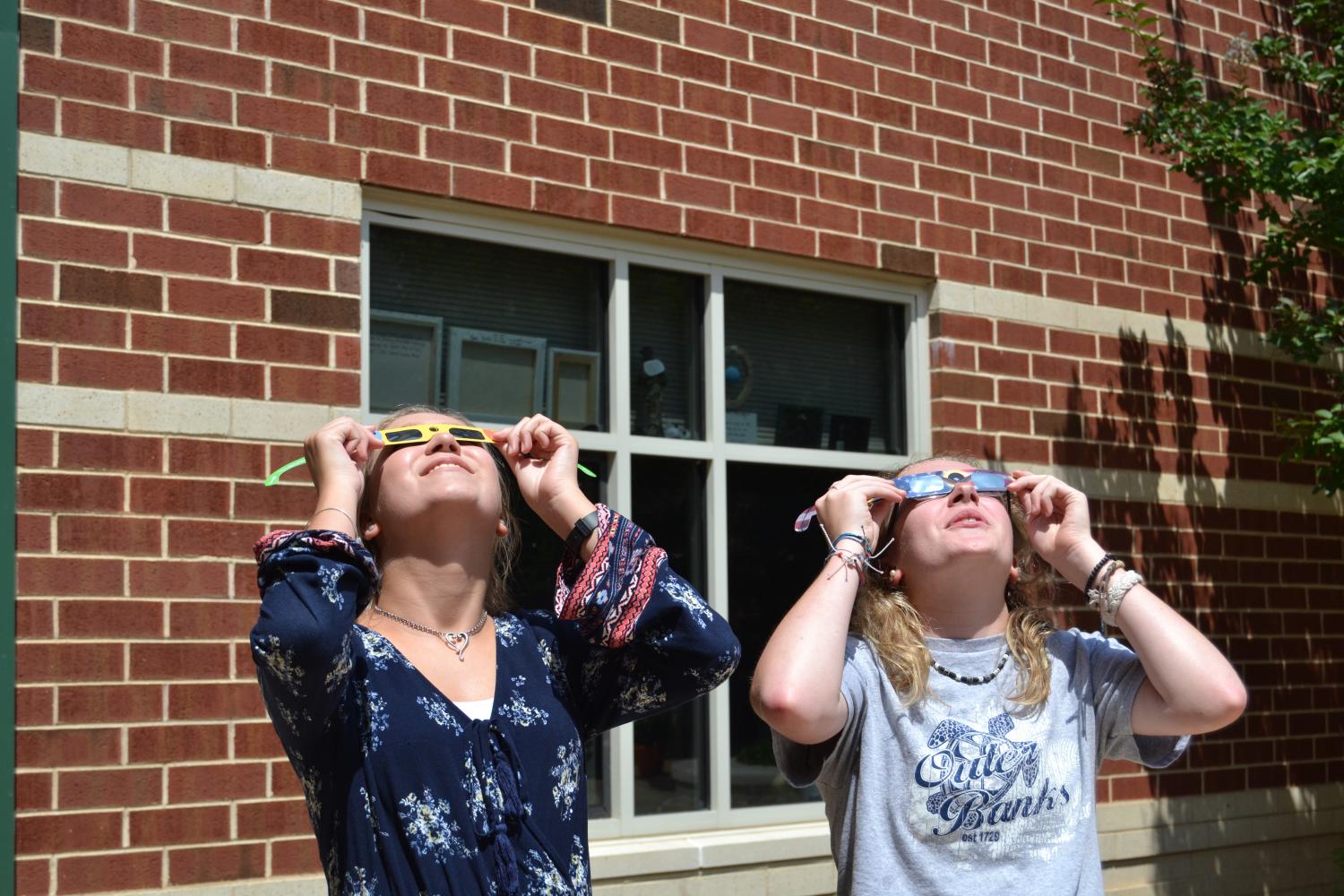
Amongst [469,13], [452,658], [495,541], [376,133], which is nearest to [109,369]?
[376,133]

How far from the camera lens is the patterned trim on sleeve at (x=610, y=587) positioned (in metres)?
2.77

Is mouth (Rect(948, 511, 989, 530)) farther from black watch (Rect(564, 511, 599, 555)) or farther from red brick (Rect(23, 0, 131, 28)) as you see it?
red brick (Rect(23, 0, 131, 28))

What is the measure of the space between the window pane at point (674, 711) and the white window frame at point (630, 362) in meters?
0.04

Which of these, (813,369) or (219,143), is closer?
(219,143)

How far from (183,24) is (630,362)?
70.6 inches

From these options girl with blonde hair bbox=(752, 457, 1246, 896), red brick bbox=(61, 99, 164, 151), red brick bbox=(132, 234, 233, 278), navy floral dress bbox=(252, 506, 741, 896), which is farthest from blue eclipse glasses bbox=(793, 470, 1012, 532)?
red brick bbox=(61, 99, 164, 151)

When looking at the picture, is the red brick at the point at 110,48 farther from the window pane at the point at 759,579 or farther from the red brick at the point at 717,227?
the window pane at the point at 759,579

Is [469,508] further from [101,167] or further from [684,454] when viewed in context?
[684,454]

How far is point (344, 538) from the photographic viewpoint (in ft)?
8.29

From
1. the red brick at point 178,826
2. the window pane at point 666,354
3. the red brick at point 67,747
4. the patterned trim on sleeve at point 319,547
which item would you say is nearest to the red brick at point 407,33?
the window pane at point 666,354

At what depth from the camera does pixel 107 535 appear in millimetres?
4156

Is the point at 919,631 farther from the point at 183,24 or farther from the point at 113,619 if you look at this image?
the point at 183,24

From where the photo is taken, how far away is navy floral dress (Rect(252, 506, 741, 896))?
243cm

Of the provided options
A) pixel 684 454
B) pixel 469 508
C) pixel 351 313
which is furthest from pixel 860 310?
pixel 469 508
